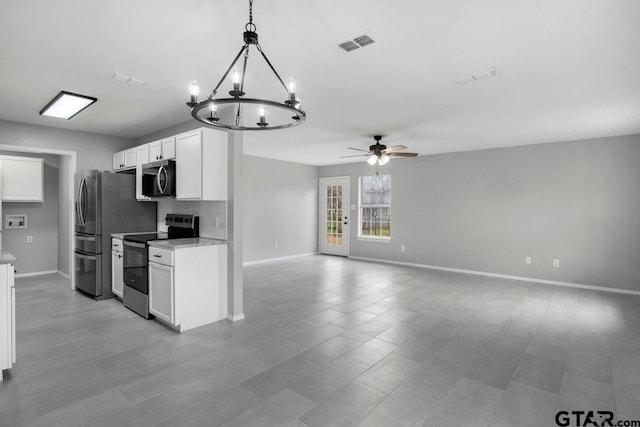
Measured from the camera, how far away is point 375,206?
27.0 ft

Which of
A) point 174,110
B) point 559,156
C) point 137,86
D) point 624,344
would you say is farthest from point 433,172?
point 137,86

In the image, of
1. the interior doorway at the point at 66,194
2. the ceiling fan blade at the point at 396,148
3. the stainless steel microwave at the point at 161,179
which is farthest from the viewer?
the ceiling fan blade at the point at 396,148

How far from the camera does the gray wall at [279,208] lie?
7.50 metres

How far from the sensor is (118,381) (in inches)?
96.4

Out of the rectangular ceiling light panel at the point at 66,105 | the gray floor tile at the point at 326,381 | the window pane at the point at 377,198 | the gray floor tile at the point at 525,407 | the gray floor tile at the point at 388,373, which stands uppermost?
the rectangular ceiling light panel at the point at 66,105

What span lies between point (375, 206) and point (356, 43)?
603cm

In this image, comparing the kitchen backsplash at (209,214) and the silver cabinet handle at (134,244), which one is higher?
the kitchen backsplash at (209,214)

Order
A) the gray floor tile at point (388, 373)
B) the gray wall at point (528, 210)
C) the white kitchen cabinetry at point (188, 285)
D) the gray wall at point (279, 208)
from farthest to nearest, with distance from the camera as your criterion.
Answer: the gray wall at point (279, 208), the gray wall at point (528, 210), the white kitchen cabinetry at point (188, 285), the gray floor tile at point (388, 373)

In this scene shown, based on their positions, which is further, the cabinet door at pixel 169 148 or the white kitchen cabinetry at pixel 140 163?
the white kitchen cabinetry at pixel 140 163

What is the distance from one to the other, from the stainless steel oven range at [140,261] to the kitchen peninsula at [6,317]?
128 cm

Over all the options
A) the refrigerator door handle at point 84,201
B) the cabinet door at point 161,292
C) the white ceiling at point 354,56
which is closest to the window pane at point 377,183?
the white ceiling at point 354,56

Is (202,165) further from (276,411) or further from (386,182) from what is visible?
(386,182)

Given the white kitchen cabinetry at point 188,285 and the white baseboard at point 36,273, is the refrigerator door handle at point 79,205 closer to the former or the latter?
the white kitchen cabinetry at point 188,285

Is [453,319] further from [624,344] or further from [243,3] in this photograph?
[243,3]
